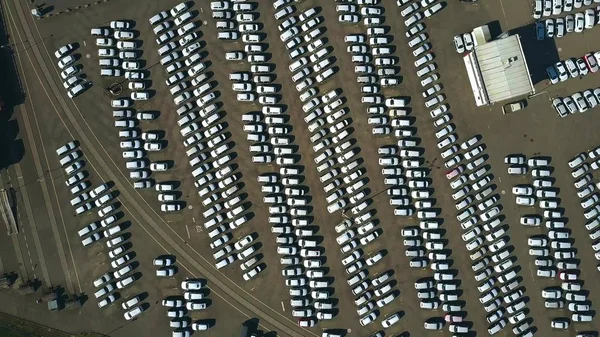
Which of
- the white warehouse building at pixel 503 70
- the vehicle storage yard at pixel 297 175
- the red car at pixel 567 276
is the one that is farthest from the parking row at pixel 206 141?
the red car at pixel 567 276

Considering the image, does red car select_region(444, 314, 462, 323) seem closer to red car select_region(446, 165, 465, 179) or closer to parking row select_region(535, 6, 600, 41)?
red car select_region(446, 165, 465, 179)

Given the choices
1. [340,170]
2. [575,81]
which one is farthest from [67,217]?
[575,81]

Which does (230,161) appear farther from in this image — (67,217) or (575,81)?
(575,81)

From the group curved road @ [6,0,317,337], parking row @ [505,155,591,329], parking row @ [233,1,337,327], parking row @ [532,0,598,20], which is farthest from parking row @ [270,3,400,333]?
parking row @ [532,0,598,20]

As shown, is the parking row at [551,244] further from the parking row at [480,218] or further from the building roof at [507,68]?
the building roof at [507,68]

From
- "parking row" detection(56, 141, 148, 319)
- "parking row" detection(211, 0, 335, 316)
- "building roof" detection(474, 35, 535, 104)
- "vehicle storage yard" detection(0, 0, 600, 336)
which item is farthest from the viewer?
"vehicle storage yard" detection(0, 0, 600, 336)
